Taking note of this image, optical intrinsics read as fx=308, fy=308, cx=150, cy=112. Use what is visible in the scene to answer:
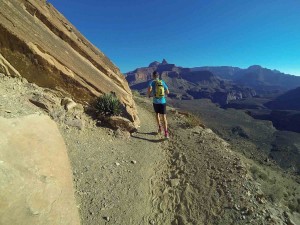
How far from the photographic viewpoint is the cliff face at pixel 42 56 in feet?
41.3

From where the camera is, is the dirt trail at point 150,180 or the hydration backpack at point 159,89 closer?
the dirt trail at point 150,180

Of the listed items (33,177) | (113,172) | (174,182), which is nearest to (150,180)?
(174,182)

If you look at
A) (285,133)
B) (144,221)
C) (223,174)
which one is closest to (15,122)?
(144,221)

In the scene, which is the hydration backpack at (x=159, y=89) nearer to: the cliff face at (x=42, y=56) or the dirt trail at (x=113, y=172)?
the dirt trail at (x=113, y=172)

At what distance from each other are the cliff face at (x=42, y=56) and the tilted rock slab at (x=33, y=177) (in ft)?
14.7

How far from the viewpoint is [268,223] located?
29.3ft

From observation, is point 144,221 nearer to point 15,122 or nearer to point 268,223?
point 268,223

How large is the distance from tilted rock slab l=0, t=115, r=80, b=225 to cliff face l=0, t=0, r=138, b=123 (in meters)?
4.49

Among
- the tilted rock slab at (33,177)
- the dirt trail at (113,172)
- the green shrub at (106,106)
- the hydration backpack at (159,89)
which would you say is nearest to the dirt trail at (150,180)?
the dirt trail at (113,172)

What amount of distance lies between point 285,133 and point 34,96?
14070 cm

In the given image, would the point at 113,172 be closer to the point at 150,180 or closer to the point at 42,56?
the point at 150,180

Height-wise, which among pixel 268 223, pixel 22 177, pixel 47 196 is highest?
pixel 22 177

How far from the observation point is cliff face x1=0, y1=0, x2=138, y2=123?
12.6 metres

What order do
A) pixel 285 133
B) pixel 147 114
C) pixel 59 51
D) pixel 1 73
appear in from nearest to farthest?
pixel 1 73 → pixel 59 51 → pixel 147 114 → pixel 285 133
